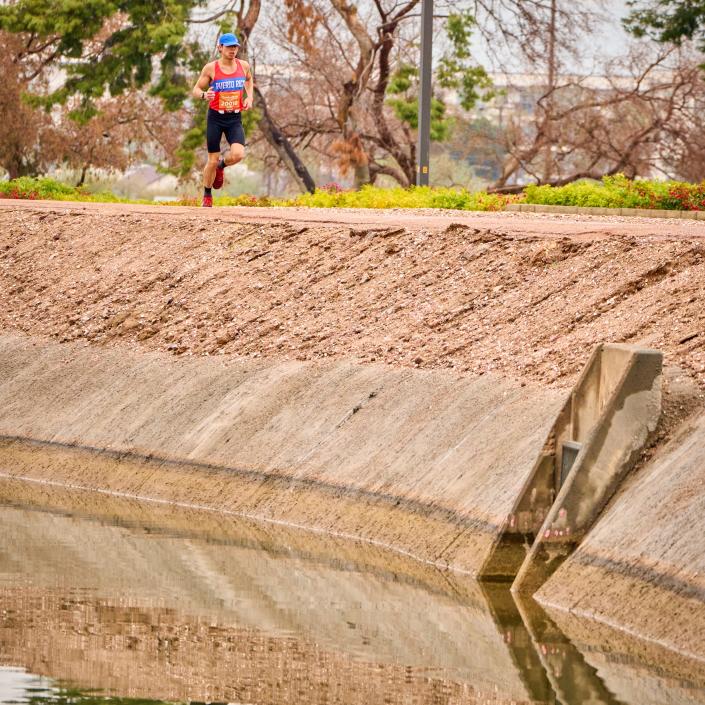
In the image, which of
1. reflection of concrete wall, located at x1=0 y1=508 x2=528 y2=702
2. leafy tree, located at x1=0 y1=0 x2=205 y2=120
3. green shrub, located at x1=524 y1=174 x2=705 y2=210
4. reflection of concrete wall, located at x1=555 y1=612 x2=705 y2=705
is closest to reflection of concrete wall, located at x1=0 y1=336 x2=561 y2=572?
reflection of concrete wall, located at x1=0 y1=508 x2=528 y2=702

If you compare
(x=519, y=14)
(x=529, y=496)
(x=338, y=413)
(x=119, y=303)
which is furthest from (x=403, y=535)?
(x=519, y=14)

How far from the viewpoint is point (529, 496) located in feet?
37.9

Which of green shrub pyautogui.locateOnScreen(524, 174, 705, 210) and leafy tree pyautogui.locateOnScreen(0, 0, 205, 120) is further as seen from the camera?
leafy tree pyautogui.locateOnScreen(0, 0, 205, 120)

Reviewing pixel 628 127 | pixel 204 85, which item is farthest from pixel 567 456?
pixel 628 127

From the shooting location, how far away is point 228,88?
68.3 feet

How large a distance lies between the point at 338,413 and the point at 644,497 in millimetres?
4538

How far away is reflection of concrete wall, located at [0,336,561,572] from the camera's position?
12.5 m

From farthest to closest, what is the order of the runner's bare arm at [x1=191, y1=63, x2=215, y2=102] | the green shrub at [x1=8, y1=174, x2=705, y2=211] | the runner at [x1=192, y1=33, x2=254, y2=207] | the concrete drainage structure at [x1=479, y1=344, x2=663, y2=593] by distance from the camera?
the green shrub at [x1=8, y1=174, x2=705, y2=211] < the runner at [x1=192, y1=33, x2=254, y2=207] < the runner's bare arm at [x1=191, y1=63, x2=215, y2=102] < the concrete drainage structure at [x1=479, y1=344, x2=663, y2=593]

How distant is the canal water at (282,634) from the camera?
28.4ft

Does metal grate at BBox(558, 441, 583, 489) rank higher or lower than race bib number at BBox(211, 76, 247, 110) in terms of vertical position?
lower

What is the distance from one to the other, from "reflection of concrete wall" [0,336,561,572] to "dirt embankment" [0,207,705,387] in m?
0.40

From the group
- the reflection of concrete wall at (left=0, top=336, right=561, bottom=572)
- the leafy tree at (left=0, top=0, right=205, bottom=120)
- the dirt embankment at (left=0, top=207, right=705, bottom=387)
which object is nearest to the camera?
the reflection of concrete wall at (left=0, top=336, right=561, bottom=572)

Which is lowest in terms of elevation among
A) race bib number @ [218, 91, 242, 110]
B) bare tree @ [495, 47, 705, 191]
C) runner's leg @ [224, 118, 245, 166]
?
bare tree @ [495, 47, 705, 191]

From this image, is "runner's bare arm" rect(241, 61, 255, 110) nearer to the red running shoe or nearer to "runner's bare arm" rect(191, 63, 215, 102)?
"runner's bare arm" rect(191, 63, 215, 102)
